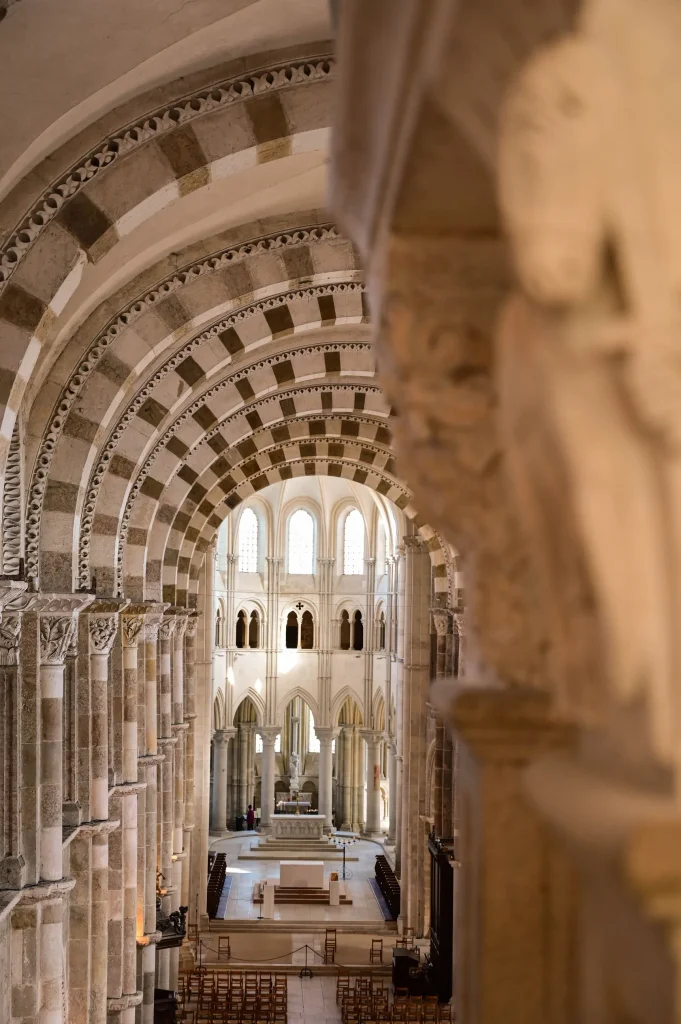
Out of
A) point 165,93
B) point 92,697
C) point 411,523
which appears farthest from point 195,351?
point 411,523

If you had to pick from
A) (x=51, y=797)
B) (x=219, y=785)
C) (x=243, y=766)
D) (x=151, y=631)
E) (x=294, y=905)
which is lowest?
(x=294, y=905)

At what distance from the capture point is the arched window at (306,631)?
3662 centimetres

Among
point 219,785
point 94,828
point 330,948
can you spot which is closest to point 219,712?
point 219,785

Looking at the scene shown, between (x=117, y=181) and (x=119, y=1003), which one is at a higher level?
(x=117, y=181)

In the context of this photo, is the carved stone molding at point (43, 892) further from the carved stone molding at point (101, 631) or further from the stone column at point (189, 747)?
the stone column at point (189, 747)

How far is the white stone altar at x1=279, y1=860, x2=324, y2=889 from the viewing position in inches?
1032

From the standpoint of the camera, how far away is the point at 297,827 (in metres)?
31.9

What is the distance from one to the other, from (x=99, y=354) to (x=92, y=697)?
11.9 feet

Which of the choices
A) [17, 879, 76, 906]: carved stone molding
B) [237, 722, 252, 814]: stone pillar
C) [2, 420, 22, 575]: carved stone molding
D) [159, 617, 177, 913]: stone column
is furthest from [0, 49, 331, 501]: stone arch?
[237, 722, 252, 814]: stone pillar

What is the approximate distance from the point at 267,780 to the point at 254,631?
16.8 ft

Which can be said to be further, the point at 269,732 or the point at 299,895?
the point at 269,732

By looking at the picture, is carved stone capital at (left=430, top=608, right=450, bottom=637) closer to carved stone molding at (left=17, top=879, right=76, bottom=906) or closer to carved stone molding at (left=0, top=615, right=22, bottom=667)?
carved stone molding at (left=17, top=879, right=76, bottom=906)

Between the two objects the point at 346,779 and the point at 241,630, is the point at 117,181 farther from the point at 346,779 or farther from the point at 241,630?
the point at 346,779

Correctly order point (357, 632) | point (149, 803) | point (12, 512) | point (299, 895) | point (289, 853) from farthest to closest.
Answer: point (357, 632) < point (289, 853) < point (299, 895) < point (149, 803) < point (12, 512)
